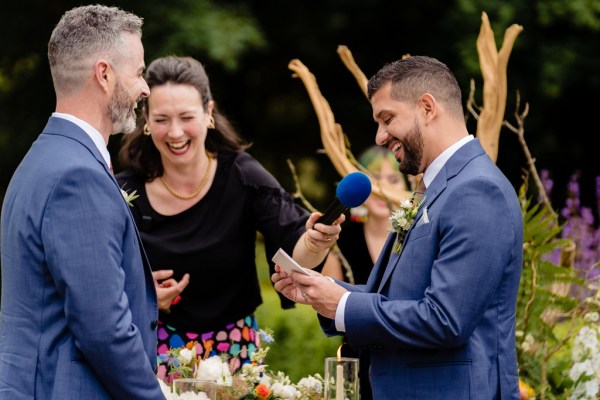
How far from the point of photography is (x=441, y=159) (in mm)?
3422

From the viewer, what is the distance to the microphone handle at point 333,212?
3644 mm

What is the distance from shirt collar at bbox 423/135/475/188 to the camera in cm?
341

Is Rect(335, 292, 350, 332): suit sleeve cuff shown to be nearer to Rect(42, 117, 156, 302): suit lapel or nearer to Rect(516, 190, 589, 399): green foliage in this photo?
Rect(42, 117, 156, 302): suit lapel

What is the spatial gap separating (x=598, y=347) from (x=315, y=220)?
1835mm

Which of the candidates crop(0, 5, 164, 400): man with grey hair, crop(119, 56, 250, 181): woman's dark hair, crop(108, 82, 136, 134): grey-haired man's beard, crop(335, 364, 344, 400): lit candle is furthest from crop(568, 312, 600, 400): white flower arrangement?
crop(108, 82, 136, 134): grey-haired man's beard

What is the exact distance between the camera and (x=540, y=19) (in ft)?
37.9

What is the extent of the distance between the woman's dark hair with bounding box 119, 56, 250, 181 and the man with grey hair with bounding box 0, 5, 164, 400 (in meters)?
1.81

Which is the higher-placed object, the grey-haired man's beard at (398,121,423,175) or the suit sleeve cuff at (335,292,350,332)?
the grey-haired man's beard at (398,121,423,175)

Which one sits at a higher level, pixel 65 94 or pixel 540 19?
pixel 540 19

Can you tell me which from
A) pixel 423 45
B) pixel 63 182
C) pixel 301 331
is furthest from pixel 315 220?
pixel 423 45

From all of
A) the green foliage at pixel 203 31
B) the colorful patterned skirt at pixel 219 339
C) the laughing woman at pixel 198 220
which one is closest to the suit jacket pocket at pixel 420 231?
the laughing woman at pixel 198 220

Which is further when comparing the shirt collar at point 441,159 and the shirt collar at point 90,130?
the shirt collar at point 441,159

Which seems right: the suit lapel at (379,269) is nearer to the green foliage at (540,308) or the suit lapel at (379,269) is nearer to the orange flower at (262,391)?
the orange flower at (262,391)

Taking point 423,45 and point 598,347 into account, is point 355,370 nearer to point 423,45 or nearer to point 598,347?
point 598,347
